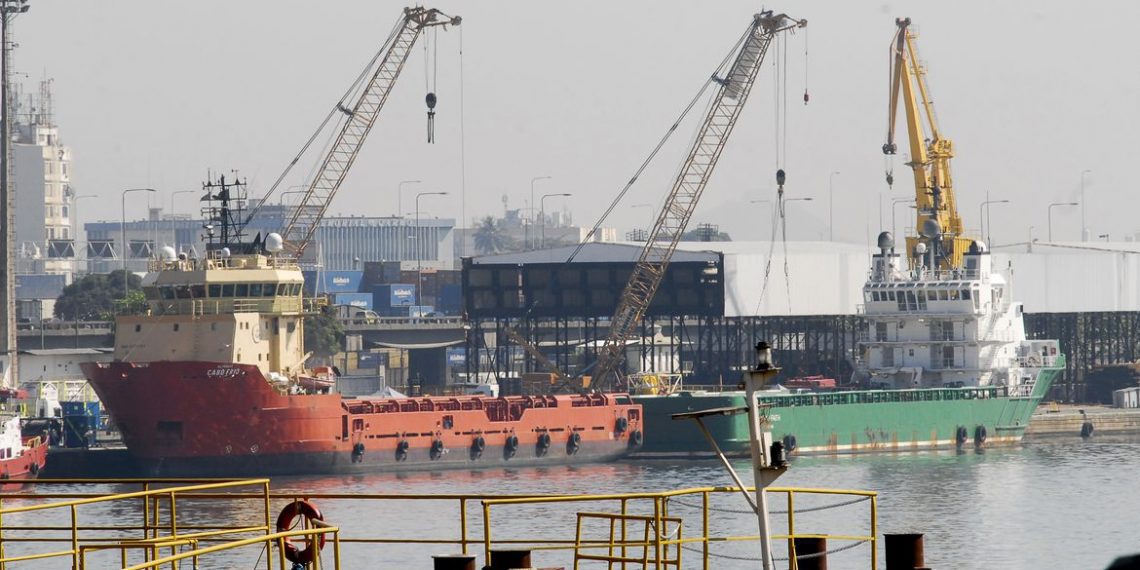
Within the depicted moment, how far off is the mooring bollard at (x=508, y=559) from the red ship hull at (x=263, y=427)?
46.3m

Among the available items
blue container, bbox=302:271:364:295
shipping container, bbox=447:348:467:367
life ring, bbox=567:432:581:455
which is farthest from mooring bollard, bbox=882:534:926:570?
blue container, bbox=302:271:364:295

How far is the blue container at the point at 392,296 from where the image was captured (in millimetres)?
170500

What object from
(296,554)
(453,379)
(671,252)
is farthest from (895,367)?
(296,554)

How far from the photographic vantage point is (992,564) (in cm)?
4300

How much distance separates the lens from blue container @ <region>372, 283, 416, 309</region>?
170 metres

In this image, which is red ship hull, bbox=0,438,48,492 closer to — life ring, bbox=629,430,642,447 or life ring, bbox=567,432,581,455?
life ring, bbox=567,432,581,455

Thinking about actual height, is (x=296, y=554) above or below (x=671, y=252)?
below

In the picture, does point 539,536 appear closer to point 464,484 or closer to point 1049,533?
point 1049,533

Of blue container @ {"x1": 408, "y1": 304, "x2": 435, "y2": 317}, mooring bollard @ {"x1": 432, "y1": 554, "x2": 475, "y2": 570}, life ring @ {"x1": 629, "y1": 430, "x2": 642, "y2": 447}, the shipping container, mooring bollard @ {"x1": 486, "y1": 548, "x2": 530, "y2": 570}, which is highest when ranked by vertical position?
blue container @ {"x1": 408, "y1": 304, "x2": 435, "y2": 317}

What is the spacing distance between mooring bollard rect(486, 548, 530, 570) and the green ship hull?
52.7 m

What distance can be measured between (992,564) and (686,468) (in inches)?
1162

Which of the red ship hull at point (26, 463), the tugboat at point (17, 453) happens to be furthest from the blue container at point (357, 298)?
the red ship hull at point (26, 463)

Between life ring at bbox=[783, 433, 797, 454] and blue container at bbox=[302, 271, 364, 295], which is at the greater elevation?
blue container at bbox=[302, 271, 364, 295]

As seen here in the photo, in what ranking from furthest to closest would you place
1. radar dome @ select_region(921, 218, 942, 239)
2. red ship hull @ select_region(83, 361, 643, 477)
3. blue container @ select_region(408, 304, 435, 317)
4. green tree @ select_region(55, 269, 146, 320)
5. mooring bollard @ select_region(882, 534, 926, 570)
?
blue container @ select_region(408, 304, 435, 317) < green tree @ select_region(55, 269, 146, 320) < radar dome @ select_region(921, 218, 942, 239) < red ship hull @ select_region(83, 361, 643, 477) < mooring bollard @ select_region(882, 534, 926, 570)
